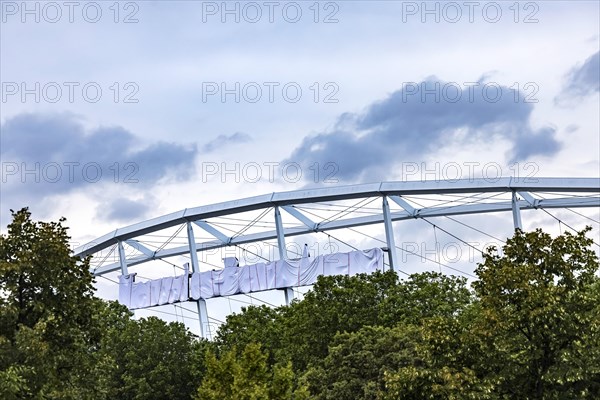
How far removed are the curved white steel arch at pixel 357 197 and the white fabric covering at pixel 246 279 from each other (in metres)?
1.87

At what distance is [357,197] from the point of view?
5900cm

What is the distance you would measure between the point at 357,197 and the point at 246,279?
11159 millimetres

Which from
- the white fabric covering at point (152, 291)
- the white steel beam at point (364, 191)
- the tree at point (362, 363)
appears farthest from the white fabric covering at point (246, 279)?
the tree at point (362, 363)

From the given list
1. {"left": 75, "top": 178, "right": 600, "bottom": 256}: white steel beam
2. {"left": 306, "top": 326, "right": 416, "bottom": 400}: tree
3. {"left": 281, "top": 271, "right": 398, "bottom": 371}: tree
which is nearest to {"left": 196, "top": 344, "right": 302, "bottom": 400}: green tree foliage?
{"left": 306, "top": 326, "right": 416, "bottom": 400}: tree

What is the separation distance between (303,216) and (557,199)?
592 inches

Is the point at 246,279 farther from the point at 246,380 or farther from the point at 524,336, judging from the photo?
the point at 524,336

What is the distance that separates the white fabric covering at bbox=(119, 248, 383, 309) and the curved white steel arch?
6.14 ft

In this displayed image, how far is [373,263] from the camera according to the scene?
200 ft

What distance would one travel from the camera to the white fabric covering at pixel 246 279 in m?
61.7

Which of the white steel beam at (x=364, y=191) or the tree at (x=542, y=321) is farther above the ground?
the white steel beam at (x=364, y=191)

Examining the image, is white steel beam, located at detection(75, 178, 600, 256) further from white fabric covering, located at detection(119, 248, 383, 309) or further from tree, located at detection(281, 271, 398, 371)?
tree, located at detection(281, 271, 398, 371)

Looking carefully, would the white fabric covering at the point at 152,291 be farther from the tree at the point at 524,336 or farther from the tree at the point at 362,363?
the tree at the point at 524,336

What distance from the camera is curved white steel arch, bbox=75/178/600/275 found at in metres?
55.2

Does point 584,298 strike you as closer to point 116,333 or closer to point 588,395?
point 588,395
